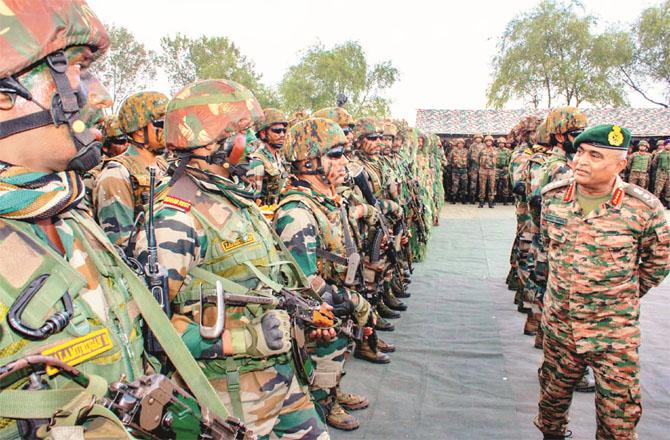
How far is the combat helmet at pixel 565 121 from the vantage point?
5461 millimetres

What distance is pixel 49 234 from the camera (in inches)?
57.8

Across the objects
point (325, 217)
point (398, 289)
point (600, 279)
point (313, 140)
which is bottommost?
point (398, 289)

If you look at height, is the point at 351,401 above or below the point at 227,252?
below

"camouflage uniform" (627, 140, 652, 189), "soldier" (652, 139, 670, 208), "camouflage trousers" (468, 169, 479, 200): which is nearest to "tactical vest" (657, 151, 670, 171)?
"soldier" (652, 139, 670, 208)

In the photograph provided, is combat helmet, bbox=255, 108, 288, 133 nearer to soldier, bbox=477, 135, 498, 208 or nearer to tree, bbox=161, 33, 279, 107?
soldier, bbox=477, 135, 498, 208

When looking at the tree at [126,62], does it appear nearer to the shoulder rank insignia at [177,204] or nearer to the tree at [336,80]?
the tree at [336,80]

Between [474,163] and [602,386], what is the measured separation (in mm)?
16541

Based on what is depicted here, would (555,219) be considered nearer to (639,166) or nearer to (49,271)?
(49,271)

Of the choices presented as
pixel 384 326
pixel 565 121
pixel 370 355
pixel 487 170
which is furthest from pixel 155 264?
pixel 487 170

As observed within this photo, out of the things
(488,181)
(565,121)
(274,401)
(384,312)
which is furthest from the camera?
(488,181)

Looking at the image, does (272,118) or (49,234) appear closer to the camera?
(49,234)

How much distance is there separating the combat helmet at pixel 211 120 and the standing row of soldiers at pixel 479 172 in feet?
56.0

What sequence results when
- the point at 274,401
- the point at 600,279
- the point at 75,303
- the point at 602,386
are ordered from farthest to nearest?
the point at 600,279 → the point at 602,386 → the point at 274,401 → the point at 75,303

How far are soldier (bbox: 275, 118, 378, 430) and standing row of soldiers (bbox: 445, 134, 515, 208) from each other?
15.6 meters
